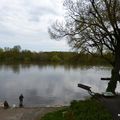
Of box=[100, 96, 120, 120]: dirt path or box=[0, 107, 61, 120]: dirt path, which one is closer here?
box=[100, 96, 120, 120]: dirt path

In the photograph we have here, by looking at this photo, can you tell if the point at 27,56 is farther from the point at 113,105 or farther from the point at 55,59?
the point at 113,105

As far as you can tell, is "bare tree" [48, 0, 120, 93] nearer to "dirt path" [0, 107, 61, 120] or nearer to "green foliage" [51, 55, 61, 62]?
"dirt path" [0, 107, 61, 120]

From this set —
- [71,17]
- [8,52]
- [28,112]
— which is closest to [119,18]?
[71,17]

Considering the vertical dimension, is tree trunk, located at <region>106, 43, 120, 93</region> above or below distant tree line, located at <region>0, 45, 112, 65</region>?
below

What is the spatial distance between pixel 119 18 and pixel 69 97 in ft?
81.9

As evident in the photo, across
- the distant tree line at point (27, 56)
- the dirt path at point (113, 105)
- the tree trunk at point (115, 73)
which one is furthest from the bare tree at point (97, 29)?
the distant tree line at point (27, 56)

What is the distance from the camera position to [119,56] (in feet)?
64.7

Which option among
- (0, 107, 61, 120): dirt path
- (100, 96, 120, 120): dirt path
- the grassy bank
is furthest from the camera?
(0, 107, 61, 120): dirt path

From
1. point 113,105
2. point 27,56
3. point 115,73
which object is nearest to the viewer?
point 113,105

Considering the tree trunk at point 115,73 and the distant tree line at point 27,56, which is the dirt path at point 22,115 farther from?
the distant tree line at point 27,56

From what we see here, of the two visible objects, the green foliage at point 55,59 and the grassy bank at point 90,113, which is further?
the green foliage at point 55,59

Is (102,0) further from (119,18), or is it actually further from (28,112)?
(28,112)

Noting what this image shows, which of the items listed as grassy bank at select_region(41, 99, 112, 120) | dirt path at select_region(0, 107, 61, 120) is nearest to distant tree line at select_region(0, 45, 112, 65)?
dirt path at select_region(0, 107, 61, 120)

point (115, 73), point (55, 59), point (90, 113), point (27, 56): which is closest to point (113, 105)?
point (90, 113)
